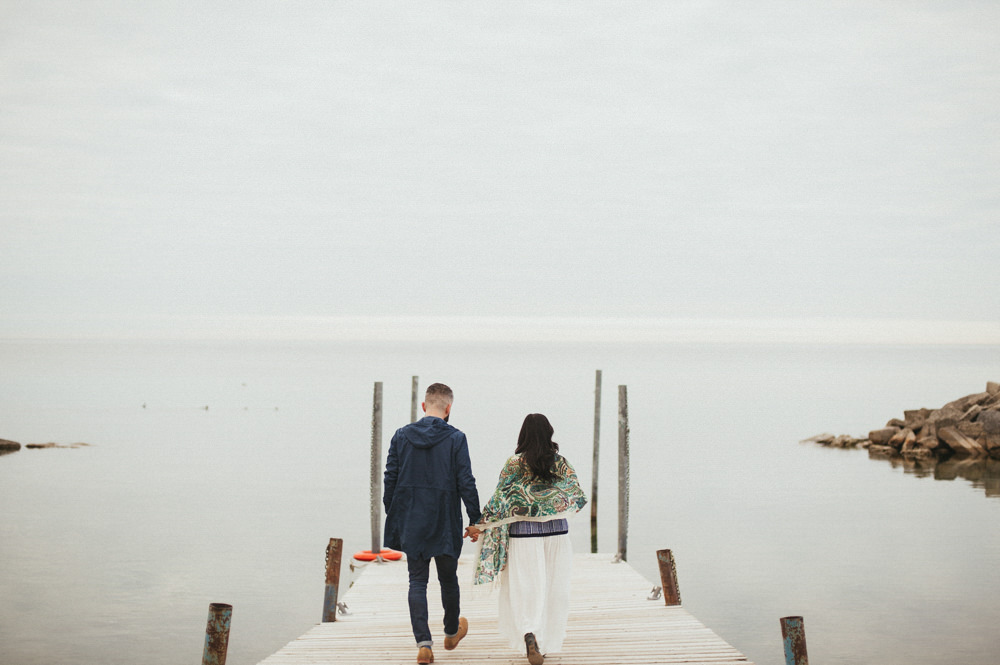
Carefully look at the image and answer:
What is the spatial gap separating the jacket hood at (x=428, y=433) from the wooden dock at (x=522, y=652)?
1.81 m

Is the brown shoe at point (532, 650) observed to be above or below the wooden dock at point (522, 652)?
above

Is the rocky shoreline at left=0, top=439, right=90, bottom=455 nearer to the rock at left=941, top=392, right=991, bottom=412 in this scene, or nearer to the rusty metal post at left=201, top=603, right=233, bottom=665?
the rusty metal post at left=201, top=603, right=233, bottom=665

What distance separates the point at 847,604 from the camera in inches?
547

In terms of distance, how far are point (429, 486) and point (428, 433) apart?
37 cm

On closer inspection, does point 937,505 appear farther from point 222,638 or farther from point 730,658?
point 222,638

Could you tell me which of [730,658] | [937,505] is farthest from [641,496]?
[730,658]

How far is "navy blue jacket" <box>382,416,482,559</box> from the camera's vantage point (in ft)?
20.0

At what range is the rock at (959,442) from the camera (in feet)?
96.7

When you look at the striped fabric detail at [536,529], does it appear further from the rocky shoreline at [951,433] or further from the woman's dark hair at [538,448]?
the rocky shoreline at [951,433]

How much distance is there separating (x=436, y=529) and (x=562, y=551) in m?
0.95

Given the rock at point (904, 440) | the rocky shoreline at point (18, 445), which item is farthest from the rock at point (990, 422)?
the rocky shoreline at point (18, 445)

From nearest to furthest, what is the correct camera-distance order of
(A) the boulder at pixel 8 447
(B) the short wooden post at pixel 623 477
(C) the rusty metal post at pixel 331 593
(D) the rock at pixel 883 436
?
(C) the rusty metal post at pixel 331 593, (B) the short wooden post at pixel 623 477, (A) the boulder at pixel 8 447, (D) the rock at pixel 883 436

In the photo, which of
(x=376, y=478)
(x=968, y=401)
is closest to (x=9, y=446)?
(x=376, y=478)

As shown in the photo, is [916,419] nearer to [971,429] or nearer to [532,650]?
[971,429]
